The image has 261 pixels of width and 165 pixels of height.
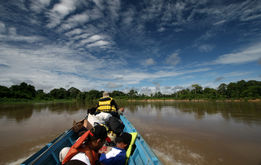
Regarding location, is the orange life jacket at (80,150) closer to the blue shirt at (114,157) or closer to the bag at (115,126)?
the blue shirt at (114,157)

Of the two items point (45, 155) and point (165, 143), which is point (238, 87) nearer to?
point (165, 143)

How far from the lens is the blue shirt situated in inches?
66.6

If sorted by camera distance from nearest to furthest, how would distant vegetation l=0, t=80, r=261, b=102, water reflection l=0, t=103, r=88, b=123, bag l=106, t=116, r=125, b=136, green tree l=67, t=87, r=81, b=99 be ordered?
1. bag l=106, t=116, r=125, b=136
2. water reflection l=0, t=103, r=88, b=123
3. distant vegetation l=0, t=80, r=261, b=102
4. green tree l=67, t=87, r=81, b=99

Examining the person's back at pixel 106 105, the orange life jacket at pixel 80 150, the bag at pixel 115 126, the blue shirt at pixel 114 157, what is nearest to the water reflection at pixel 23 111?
the person's back at pixel 106 105

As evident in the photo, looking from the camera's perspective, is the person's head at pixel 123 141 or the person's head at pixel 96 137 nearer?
the person's head at pixel 96 137

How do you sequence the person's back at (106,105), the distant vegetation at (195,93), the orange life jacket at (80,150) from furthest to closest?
the distant vegetation at (195,93) → the person's back at (106,105) → the orange life jacket at (80,150)

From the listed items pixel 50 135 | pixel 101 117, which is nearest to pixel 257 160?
pixel 101 117

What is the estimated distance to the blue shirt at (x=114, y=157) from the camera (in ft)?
5.55

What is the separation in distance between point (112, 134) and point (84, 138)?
1494mm

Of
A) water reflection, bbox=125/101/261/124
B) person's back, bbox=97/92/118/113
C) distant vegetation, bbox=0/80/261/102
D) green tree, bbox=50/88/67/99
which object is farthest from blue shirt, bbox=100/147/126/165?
green tree, bbox=50/88/67/99

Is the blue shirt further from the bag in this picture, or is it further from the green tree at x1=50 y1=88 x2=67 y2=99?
the green tree at x1=50 y1=88 x2=67 y2=99

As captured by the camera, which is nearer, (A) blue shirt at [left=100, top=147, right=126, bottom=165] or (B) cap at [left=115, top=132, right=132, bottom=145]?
(A) blue shirt at [left=100, top=147, right=126, bottom=165]

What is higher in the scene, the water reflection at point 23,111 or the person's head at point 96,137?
the person's head at point 96,137

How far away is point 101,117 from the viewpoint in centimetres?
344
